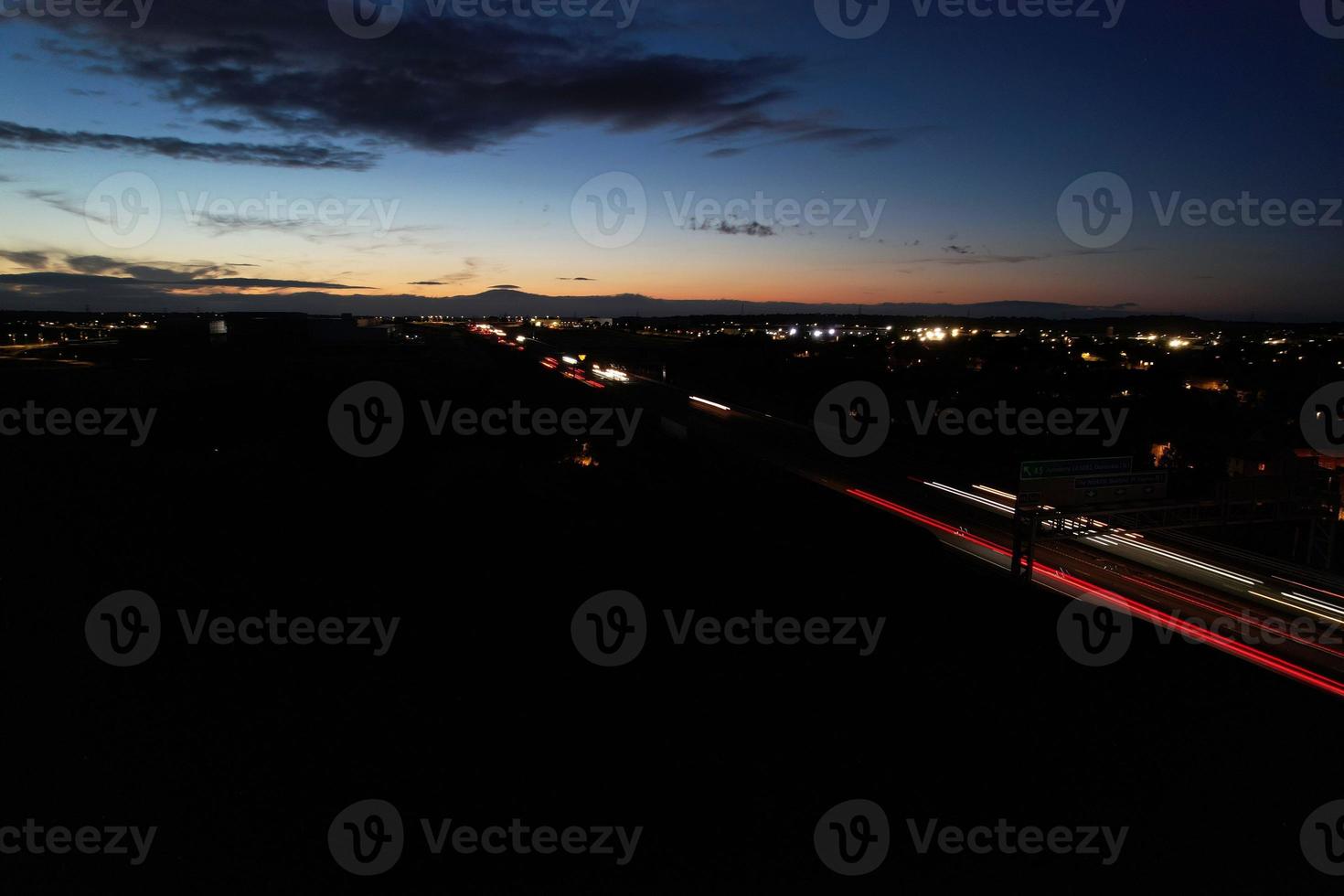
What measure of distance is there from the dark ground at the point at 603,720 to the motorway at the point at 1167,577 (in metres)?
0.99

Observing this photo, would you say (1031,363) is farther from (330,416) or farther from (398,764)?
(398,764)

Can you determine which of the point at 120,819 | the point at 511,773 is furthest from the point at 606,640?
the point at 120,819

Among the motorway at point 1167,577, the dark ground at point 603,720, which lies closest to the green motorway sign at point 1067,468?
the motorway at point 1167,577

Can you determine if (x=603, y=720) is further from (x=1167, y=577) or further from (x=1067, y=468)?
(x=1167, y=577)

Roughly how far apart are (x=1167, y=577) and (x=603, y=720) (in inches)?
593

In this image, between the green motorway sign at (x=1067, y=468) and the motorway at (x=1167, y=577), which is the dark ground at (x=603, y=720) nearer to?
the motorway at (x=1167, y=577)

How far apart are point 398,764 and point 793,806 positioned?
17.2 ft

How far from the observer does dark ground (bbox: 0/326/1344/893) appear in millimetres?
7645

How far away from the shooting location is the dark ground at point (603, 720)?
764 cm

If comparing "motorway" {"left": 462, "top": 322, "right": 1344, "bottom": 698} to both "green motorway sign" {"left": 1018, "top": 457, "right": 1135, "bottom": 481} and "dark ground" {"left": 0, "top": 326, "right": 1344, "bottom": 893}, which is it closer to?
"dark ground" {"left": 0, "top": 326, "right": 1344, "bottom": 893}

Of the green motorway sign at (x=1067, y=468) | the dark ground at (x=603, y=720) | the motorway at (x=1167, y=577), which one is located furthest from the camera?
the green motorway sign at (x=1067, y=468)

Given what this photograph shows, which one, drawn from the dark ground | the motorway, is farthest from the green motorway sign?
the dark ground

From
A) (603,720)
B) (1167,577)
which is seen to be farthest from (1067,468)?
(603,720)

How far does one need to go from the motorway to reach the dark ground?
0.99 meters
